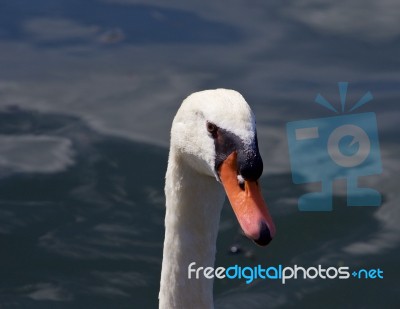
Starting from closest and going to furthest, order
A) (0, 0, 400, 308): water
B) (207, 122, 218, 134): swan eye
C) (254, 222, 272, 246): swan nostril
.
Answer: (254, 222, 272, 246): swan nostril
(207, 122, 218, 134): swan eye
(0, 0, 400, 308): water

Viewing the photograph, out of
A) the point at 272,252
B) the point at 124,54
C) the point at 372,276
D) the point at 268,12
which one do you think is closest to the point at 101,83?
the point at 124,54

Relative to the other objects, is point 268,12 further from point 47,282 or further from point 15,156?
point 47,282

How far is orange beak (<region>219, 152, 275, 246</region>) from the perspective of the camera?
15.8 feet

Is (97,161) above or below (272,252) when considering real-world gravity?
above

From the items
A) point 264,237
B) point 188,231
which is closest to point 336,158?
point 188,231

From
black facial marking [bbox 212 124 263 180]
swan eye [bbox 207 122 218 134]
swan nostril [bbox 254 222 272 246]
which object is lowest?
swan nostril [bbox 254 222 272 246]

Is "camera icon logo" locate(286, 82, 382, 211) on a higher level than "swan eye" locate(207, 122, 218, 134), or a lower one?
higher

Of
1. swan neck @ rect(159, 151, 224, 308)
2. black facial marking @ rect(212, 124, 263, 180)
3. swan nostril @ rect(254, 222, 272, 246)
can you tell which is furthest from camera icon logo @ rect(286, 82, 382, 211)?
swan nostril @ rect(254, 222, 272, 246)

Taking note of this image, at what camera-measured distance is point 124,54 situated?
10.8m

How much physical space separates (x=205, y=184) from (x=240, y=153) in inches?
24.8

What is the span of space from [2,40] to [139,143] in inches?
98.6

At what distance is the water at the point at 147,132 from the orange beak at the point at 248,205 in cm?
308

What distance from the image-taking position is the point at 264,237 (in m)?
4.81

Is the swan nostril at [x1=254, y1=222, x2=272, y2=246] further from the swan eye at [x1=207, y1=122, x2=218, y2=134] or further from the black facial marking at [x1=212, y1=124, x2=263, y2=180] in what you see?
the swan eye at [x1=207, y1=122, x2=218, y2=134]
